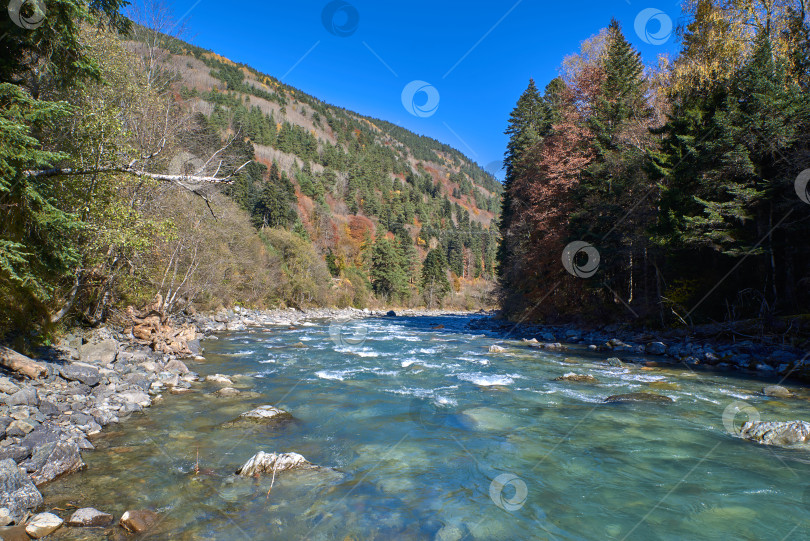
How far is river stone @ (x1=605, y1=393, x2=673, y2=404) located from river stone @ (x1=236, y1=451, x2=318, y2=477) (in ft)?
22.5

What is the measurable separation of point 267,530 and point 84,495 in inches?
85.5

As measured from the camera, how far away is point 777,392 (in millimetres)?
9195

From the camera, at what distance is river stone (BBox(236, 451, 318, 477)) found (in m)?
5.20

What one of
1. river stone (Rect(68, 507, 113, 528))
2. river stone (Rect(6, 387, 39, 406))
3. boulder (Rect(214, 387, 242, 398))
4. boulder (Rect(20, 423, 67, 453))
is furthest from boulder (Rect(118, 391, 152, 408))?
river stone (Rect(68, 507, 113, 528))

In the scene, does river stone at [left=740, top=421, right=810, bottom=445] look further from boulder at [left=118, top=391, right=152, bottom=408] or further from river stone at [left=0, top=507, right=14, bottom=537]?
boulder at [left=118, top=391, right=152, bottom=408]

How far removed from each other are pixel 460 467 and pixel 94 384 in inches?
Answer: 287

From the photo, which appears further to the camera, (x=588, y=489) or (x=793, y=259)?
(x=793, y=259)

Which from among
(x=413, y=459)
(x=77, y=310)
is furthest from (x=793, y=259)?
(x=77, y=310)

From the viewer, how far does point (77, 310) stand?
38.4 ft

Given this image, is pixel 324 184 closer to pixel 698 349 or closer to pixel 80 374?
pixel 698 349

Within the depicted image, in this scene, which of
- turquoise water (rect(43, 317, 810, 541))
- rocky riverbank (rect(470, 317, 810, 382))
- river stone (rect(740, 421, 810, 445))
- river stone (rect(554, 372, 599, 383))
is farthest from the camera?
rocky riverbank (rect(470, 317, 810, 382))

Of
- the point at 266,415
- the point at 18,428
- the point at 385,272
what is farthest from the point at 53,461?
the point at 385,272

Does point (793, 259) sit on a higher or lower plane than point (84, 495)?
higher

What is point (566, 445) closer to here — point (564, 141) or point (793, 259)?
point (793, 259)
